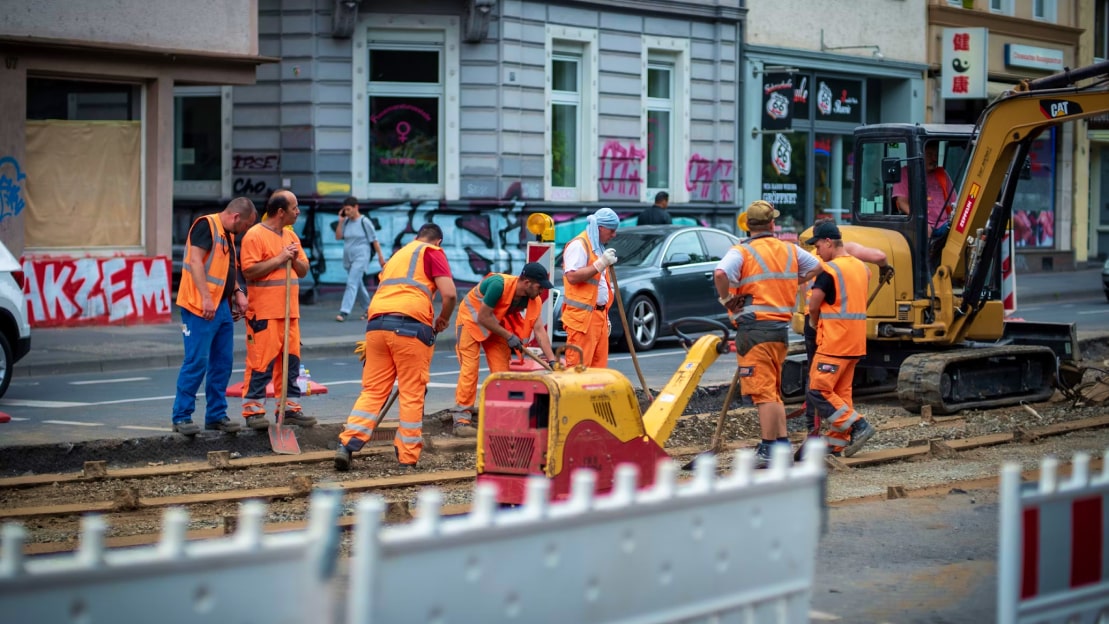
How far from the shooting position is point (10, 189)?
62.5 feet

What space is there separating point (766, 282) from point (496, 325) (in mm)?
1890

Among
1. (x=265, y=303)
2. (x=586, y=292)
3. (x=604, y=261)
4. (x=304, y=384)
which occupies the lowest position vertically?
(x=304, y=384)

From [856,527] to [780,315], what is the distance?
2.03 metres

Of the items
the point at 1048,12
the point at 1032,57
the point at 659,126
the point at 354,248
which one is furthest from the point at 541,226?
the point at 1048,12

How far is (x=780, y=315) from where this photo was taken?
947 cm

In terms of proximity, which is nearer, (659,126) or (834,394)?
(834,394)

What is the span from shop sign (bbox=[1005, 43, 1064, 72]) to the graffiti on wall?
22.6 meters

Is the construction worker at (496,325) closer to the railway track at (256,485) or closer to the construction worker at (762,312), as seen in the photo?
the railway track at (256,485)

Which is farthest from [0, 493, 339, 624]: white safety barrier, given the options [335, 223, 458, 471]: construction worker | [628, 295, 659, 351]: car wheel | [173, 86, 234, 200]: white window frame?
[173, 86, 234, 200]: white window frame

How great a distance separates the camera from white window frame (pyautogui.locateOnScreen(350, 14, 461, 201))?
23.4m

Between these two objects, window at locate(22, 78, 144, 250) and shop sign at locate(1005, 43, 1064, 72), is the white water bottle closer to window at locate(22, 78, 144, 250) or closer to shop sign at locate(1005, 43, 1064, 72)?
window at locate(22, 78, 144, 250)

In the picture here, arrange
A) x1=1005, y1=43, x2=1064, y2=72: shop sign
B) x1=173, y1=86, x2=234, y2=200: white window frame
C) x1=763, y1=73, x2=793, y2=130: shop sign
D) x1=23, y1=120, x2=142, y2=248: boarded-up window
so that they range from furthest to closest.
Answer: x1=1005, y1=43, x2=1064, y2=72: shop sign
x1=763, y1=73, x2=793, y2=130: shop sign
x1=173, y1=86, x2=234, y2=200: white window frame
x1=23, y1=120, x2=142, y2=248: boarded-up window

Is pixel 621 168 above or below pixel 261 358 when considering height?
above

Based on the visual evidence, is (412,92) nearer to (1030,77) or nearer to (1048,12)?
(1030,77)
